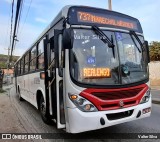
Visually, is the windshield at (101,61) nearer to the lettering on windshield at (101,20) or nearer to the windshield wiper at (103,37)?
the windshield wiper at (103,37)

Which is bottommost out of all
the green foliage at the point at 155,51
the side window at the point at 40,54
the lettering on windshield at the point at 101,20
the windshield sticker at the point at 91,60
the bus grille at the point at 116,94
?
the bus grille at the point at 116,94

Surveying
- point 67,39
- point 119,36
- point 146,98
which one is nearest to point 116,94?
point 146,98

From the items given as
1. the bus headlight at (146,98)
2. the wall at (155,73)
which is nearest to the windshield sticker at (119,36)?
the bus headlight at (146,98)

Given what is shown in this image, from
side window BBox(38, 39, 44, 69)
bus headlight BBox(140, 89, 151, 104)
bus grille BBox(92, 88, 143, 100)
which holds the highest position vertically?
side window BBox(38, 39, 44, 69)

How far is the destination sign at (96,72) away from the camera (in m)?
5.21

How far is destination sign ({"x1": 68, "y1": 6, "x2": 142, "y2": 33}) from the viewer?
5.47m

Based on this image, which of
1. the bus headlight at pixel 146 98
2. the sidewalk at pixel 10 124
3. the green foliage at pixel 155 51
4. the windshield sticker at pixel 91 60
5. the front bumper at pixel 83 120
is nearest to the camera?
the front bumper at pixel 83 120

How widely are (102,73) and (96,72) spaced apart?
0.47ft

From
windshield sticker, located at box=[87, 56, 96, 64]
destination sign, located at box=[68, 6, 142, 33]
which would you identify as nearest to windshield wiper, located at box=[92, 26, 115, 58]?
destination sign, located at box=[68, 6, 142, 33]

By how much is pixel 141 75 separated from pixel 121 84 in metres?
0.78

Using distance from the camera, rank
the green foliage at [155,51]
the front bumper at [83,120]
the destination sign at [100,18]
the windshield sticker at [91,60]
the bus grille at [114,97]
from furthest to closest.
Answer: the green foliage at [155,51], the destination sign at [100,18], the windshield sticker at [91,60], the bus grille at [114,97], the front bumper at [83,120]

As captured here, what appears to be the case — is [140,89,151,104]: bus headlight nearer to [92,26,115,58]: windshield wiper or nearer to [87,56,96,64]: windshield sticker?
[92,26,115,58]: windshield wiper

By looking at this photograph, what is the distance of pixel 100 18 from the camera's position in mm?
5785

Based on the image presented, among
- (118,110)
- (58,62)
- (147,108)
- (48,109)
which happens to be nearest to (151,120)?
(147,108)
